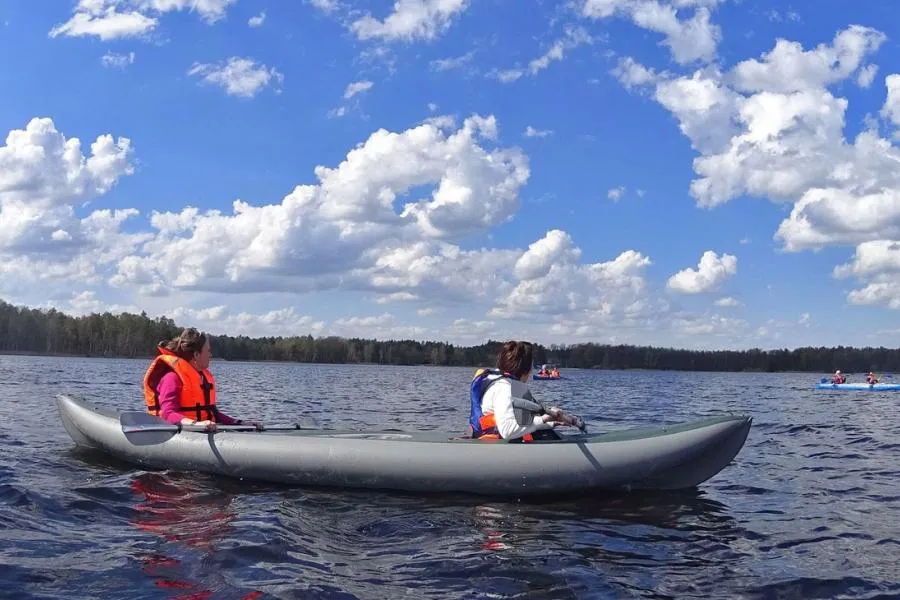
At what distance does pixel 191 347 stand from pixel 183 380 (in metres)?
0.42

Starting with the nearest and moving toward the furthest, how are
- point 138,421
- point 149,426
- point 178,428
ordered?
point 178,428, point 149,426, point 138,421

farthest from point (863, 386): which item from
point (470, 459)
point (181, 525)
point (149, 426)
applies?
point (181, 525)

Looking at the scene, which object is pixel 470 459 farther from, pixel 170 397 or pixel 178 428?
pixel 170 397

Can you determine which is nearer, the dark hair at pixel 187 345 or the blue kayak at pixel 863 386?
the dark hair at pixel 187 345

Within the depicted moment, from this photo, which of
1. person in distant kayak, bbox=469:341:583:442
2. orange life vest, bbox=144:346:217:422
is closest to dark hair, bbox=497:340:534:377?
person in distant kayak, bbox=469:341:583:442

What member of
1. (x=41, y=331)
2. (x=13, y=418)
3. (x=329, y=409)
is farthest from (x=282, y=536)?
(x=41, y=331)

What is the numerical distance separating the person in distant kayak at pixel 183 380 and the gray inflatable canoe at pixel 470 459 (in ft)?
0.92

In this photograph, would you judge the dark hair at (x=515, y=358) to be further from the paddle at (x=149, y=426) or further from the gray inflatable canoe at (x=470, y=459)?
the paddle at (x=149, y=426)

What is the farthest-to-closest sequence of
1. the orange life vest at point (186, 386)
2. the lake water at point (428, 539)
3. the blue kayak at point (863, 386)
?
the blue kayak at point (863, 386) → the orange life vest at point (186, 386) → the lake water at point (428, 539)

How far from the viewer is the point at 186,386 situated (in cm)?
951

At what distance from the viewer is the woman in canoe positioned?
837cm

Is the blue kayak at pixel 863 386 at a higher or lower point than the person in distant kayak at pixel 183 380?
lower

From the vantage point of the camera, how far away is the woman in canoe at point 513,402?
27.5 ft

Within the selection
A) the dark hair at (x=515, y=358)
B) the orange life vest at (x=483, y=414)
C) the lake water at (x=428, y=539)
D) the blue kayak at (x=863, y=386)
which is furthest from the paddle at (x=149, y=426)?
the blue kayak at (x=863, y=386)
